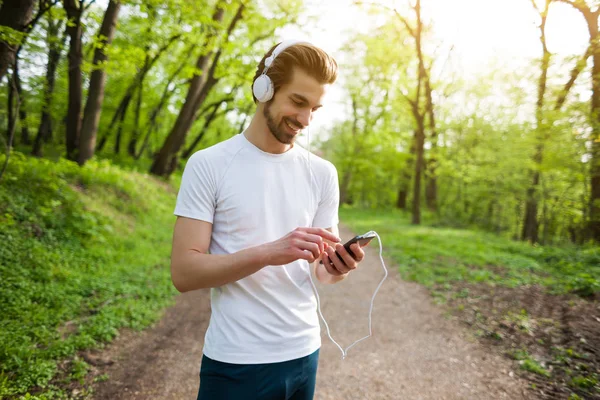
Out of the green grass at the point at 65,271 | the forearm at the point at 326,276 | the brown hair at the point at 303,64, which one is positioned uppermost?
the brown hair at the point at 303,64

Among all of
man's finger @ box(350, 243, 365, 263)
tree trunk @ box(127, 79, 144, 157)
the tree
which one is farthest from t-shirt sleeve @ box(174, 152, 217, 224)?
tree trunk @ box(127, 79, 144, 157)

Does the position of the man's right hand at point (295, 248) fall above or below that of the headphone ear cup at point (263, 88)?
below

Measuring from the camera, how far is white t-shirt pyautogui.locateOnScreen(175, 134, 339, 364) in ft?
4.94

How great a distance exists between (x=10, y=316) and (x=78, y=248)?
223 cm

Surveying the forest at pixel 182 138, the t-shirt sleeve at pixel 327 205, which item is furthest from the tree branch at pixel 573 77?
the t-shirt sleeve at pixel 327 205

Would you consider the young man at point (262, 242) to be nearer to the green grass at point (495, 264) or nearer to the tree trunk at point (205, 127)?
the green grass at point (495, 264)

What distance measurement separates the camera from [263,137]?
170 cm

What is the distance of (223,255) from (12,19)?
4.34 metres

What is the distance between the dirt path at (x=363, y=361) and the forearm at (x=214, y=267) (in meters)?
2.82

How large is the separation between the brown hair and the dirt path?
3.36 metres

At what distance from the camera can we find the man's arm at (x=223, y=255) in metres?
1.31

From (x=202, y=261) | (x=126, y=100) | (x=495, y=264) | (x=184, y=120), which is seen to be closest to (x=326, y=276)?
(x=202, y=261)

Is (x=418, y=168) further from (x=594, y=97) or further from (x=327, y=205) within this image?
(x=327, y=205)

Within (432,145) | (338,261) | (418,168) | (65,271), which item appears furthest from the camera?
(432,145)
